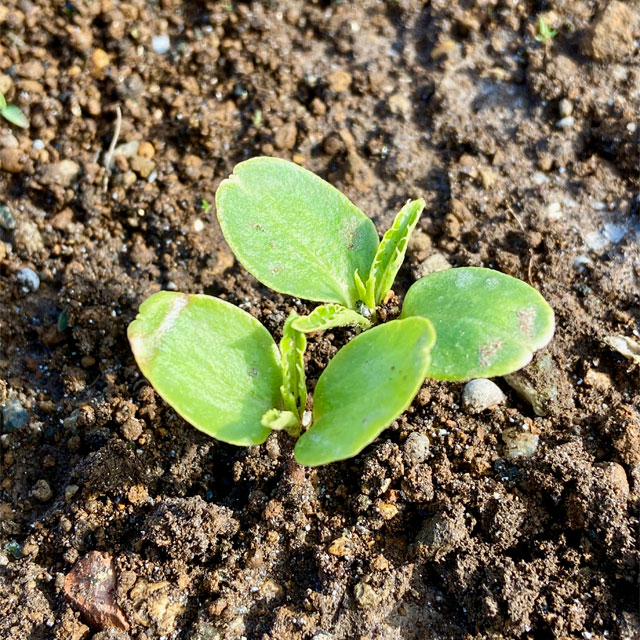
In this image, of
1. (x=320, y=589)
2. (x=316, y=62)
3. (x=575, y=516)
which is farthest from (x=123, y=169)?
(x=575, y=516)

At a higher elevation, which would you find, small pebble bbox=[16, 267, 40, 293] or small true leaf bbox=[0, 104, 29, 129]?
small true leaf bbox=[0, 104, 29, 129]

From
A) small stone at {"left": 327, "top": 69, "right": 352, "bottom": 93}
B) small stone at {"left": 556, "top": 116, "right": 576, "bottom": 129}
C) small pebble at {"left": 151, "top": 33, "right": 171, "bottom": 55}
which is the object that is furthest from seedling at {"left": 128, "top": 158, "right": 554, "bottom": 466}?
small pebble at {"left": 151, "top": 33, "right": 171, "bottom": 55}

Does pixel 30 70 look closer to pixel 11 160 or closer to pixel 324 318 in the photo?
pixel 11 160

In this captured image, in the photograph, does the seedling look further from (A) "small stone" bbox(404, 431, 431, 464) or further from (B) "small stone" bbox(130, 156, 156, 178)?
(B) "small stone" bbox(130, 156, 156, 178)

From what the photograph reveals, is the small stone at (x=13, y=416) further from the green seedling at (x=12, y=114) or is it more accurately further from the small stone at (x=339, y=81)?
the small stone at (x=339, y=81)

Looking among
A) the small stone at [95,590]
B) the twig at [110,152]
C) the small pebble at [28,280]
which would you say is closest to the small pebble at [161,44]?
the twig at [110,152]

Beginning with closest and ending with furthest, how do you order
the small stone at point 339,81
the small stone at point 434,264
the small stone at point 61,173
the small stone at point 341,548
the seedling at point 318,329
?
the seedling at point 318,329
the small stone at point 341,548
the small stone at point 434,264
the small stone at point 61,173
the small stone at point 339,81
